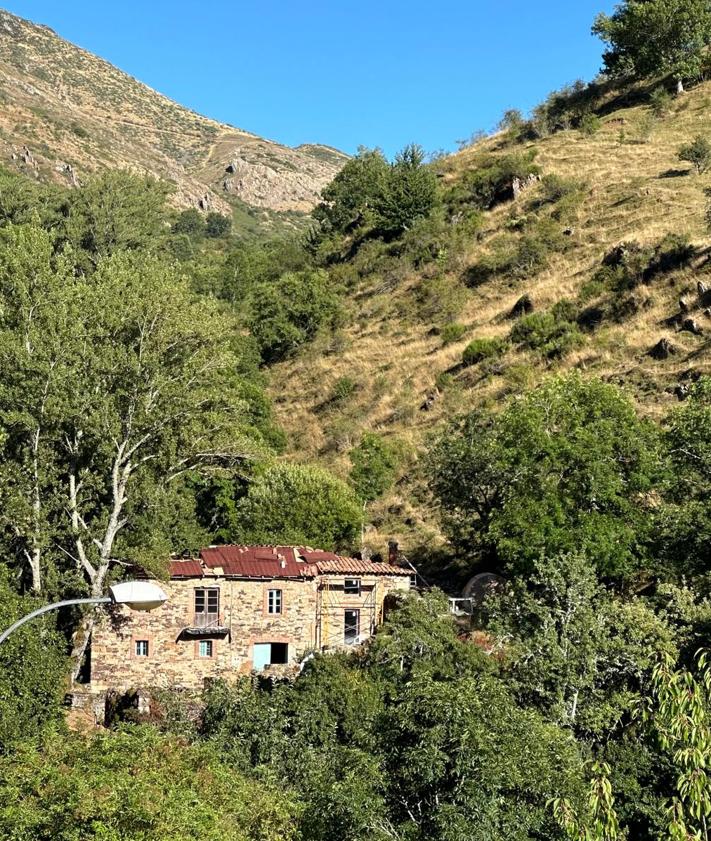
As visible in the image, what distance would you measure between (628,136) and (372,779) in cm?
8398

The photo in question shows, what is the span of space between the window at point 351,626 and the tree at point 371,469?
44.5ft

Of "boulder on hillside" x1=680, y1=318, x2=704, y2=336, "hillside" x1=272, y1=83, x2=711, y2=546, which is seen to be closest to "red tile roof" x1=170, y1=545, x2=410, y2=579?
"hillside" x1=272, y1=83, x2=711, y2=546

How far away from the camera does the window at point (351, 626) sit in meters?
39.0

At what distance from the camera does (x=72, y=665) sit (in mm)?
36094

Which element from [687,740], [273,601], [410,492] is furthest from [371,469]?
[687,740]

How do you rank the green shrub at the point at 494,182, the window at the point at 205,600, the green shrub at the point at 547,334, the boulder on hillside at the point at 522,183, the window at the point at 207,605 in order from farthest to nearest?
the green shrub at the point at 494,182 < the boulder on hillside at the point at 522,183 < the green shrub at the point at 547,334 < the window at the point at 205,600 < the window at the point at 207,605

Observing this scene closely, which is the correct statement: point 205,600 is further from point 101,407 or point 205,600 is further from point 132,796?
point 132,796

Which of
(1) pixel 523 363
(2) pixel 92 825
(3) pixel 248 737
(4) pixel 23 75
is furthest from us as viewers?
(4) pixel 23 75

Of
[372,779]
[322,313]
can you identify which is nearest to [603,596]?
[372,779]

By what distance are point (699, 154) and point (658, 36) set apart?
88.7 ft

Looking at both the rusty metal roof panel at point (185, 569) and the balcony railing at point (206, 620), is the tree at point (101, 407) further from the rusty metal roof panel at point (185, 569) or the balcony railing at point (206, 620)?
the balcony railing at point (206, 620)

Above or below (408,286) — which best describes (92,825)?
below

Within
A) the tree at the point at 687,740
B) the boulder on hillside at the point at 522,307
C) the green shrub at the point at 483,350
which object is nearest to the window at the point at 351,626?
the tree at the point at 687,740

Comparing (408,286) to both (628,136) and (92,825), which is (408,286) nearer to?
(628,136)
